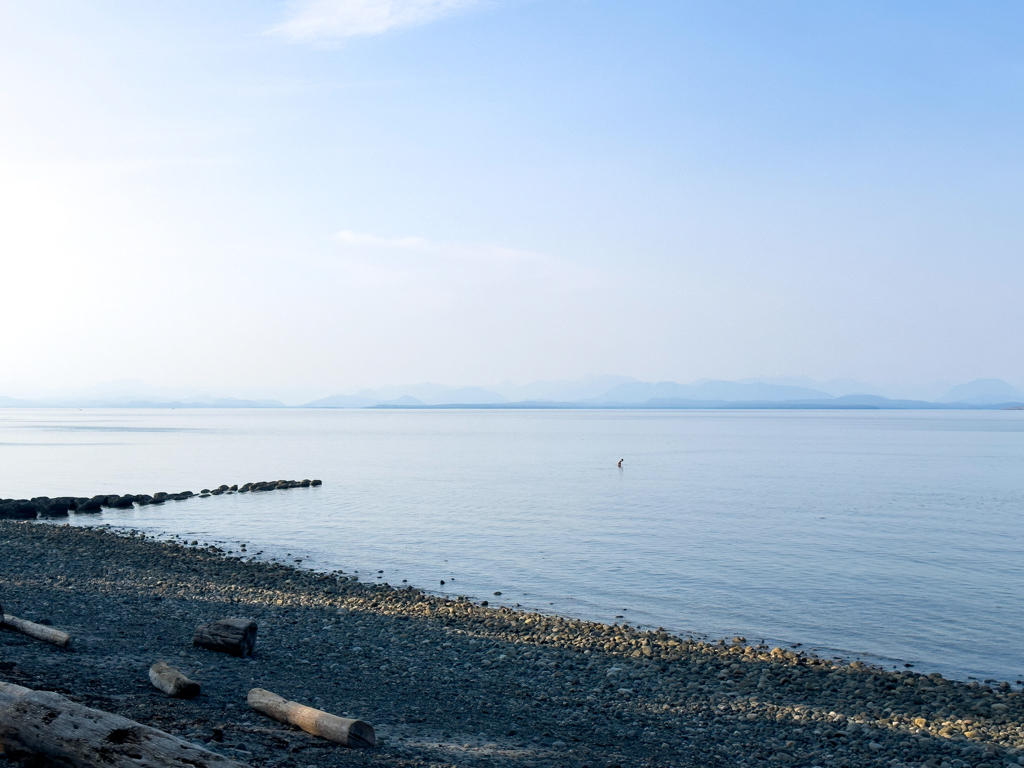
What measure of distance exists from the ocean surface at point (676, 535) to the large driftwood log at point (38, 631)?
36.5ft

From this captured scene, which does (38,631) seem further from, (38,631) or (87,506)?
(87,506)

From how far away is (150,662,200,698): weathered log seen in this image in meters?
10.0

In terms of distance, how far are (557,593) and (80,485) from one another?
43.8m

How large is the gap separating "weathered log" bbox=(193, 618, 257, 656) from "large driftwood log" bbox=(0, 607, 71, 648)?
2022mm

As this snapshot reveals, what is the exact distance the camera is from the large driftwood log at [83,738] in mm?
6555

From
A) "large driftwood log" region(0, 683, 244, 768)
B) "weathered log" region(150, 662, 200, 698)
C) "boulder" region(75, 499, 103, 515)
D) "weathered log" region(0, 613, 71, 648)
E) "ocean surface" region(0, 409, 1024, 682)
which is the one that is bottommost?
"boulder" region(75, 499, 103, 515)

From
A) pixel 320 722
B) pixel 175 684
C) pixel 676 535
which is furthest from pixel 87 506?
pixel 320 722

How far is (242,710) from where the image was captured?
9734 millimetres

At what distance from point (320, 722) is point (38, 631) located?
21.1 feet

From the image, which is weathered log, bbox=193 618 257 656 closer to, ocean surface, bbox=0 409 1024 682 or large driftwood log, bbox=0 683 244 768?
large driftwood log, bbox=0 683 244 768

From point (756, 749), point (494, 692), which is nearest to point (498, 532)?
point (494, 692)

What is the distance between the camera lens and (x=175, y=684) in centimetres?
1004

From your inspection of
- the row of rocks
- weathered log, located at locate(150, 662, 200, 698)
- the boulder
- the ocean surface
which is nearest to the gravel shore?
weathered log, located at locate(150, 662, 200, 698)

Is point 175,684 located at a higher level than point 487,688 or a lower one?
higher
